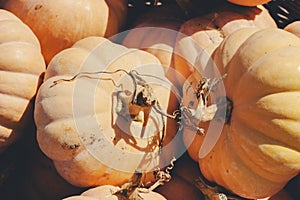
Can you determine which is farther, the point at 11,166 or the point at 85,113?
the point at 11,166

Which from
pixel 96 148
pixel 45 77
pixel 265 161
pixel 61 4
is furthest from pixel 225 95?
pixel 61 4

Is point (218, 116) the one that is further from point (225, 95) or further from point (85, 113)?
point (85, 113)

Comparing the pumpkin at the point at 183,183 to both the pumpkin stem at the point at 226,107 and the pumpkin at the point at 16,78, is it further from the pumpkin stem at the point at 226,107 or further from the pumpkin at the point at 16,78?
the pumpkin at the point at 16,78

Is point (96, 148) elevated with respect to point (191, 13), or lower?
lower

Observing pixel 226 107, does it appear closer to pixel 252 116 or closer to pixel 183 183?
pixel 252 116

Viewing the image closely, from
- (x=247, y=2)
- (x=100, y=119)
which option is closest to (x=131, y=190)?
(x=100, y=119)

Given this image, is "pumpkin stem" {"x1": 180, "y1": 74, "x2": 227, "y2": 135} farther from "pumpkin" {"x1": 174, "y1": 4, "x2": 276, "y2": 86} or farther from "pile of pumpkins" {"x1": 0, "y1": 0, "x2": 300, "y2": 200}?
"pumpkin" {"x1": 174, "y1": 4, "x2": 276, "y2": 86}
